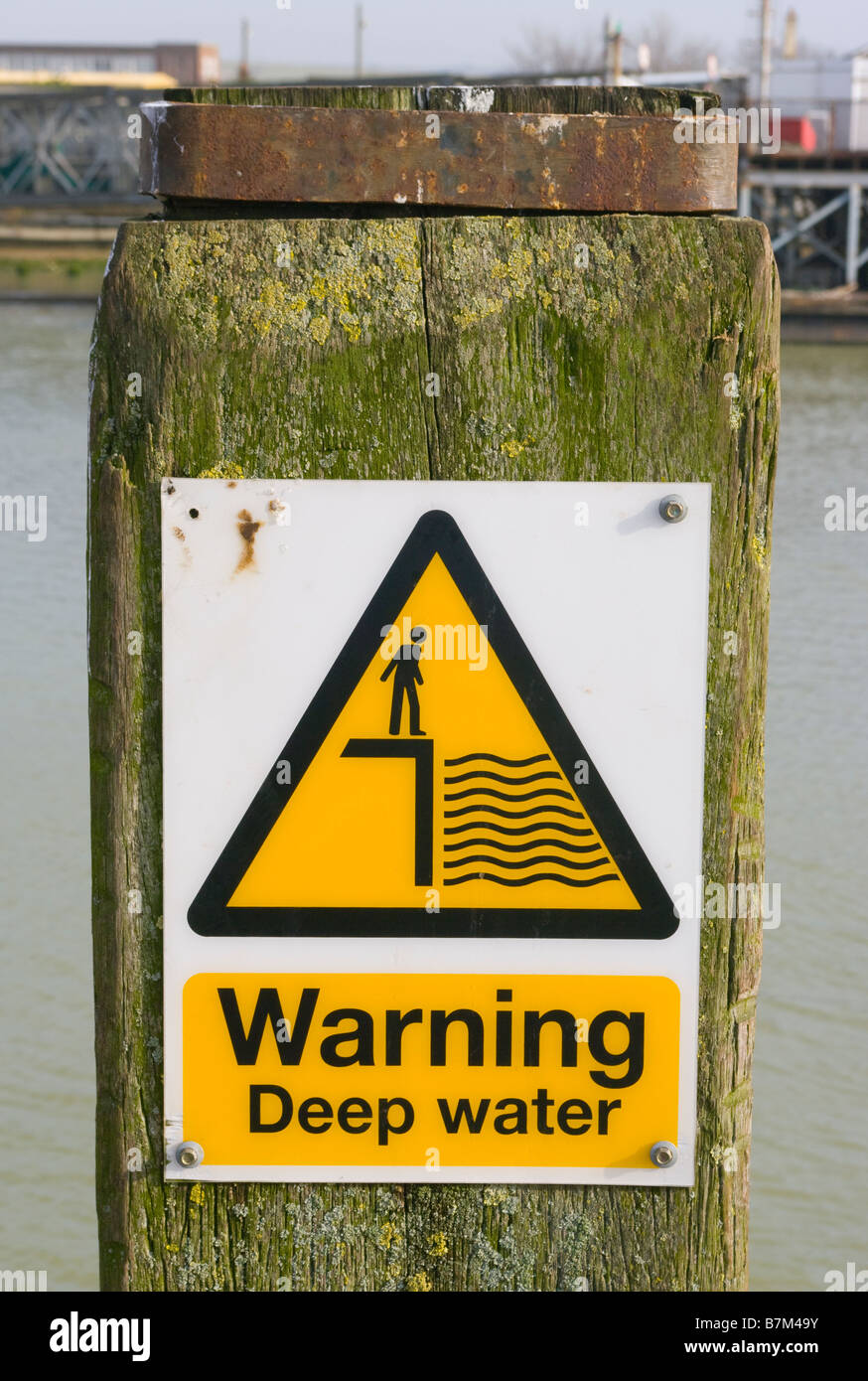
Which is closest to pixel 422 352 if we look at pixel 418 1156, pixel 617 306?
pixel 617 306

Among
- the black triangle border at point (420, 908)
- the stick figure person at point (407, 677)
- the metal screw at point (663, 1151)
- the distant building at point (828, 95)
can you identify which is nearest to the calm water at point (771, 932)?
the metal screw at point (663, 1151)

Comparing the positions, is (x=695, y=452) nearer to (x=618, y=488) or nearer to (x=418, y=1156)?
(x=618, y=488)

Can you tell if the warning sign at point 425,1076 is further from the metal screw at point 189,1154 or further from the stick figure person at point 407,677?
the stick figure person at point 407,677

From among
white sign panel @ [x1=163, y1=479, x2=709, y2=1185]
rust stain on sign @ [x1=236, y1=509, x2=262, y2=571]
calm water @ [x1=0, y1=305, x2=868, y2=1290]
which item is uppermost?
rust stain on sign @ [x1=236, y1=509, x2=262, y2=571]

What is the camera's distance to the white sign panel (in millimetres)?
1278

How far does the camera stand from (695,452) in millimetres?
1286

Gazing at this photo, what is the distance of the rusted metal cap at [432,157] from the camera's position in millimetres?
1257

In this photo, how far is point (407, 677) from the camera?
1.28 m

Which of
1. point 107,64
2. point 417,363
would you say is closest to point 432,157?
point 417,363

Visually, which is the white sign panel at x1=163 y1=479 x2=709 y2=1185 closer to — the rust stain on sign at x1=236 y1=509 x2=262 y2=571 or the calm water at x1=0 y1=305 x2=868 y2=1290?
the rust stain on sign at x1=236 y1=509 x2=262 y2=571

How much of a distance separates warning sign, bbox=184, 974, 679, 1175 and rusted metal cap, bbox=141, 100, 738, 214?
2.14 feet

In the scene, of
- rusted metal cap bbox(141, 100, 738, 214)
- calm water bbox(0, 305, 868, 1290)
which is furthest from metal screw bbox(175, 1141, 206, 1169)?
calm water bbox(0, 305, 868, 1290)

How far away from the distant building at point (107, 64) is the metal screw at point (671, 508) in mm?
54682
